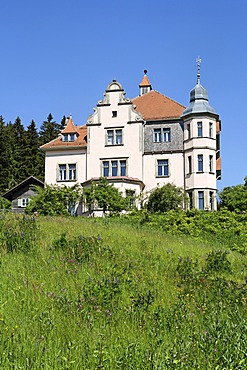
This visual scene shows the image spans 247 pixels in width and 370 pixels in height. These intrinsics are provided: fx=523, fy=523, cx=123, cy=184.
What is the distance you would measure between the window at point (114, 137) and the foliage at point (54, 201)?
5.48m

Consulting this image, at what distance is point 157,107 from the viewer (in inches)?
1666

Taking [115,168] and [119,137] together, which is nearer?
[115,168]

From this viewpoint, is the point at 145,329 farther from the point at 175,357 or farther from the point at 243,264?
the point at 243,264

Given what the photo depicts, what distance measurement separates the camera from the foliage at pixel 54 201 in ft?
107

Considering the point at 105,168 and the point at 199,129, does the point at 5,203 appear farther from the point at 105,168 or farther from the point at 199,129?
the point at 199,129

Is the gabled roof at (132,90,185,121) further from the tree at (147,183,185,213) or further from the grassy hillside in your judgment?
the grassy hillside

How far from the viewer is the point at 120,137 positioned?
40.6 meters

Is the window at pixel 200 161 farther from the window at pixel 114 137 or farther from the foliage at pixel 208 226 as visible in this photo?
the foliage at pixel 208 226

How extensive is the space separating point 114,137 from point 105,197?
7430mm

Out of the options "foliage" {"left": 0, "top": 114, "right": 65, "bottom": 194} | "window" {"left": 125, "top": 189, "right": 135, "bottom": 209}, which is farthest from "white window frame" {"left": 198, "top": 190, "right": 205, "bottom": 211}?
"foliage" {"left": 0, "top": 114, "right": 65, "bottom": 194}

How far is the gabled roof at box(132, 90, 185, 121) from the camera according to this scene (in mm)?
40938

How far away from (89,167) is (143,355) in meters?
35.7

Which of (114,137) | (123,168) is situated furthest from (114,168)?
(114,137)

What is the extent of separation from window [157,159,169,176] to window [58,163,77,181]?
669cm
